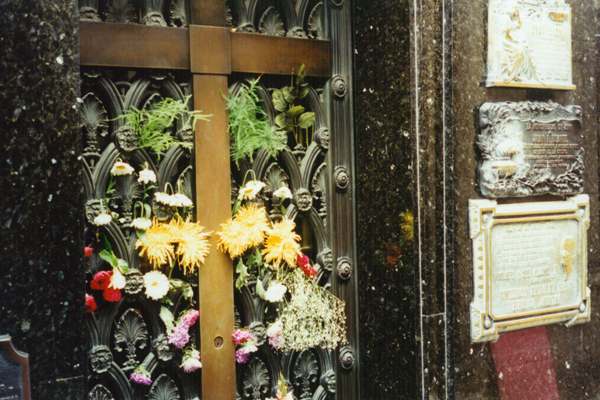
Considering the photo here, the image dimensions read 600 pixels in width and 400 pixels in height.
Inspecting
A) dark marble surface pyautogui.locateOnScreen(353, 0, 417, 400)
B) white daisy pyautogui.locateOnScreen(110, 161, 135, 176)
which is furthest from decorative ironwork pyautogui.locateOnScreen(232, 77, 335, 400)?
white daisy pyautogui.locateOnScreen(110, 161, 135, 176)

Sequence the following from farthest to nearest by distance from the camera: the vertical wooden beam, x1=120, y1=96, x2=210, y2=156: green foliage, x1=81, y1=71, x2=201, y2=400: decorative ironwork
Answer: the vertical wooden beam
x1=120, y1=96, x2=210, y2=156: green foliage
x1=81, y1=71, x2=201, y2=400: decorative ironwork

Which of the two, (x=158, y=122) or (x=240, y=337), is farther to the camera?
(x=240, y=337)

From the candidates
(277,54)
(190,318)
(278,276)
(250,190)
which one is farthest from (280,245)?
(277,54)

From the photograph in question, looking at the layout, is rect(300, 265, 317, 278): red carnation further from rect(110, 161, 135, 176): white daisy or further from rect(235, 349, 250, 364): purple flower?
rect(110, 161, 135, 176): white daisy

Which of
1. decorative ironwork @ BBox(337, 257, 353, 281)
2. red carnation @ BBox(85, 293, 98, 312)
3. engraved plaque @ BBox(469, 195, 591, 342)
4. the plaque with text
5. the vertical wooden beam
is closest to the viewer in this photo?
the plaque with text

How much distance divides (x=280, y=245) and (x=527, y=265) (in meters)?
1.46

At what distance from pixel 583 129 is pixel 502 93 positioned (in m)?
0.71

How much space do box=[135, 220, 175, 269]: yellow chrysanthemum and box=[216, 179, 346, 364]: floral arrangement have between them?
290 millimetres

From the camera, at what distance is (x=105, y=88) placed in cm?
343

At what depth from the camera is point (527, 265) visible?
4.15 meters

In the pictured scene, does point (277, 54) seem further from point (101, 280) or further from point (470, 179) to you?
point (101, 280)

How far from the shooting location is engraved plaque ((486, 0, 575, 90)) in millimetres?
3986

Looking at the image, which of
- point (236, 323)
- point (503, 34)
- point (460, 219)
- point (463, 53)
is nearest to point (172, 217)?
point (236, 323)

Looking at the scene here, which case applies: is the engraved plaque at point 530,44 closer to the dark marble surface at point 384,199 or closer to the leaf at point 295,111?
the dark marble surface at point 384,199
